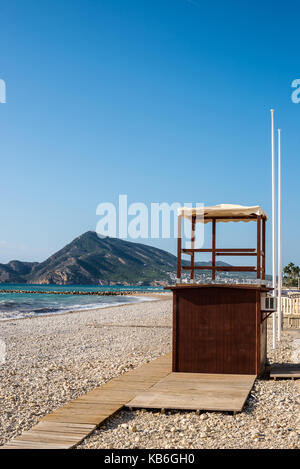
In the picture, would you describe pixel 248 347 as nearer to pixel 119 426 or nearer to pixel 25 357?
pixel 119 426

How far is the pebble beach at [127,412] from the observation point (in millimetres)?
6695

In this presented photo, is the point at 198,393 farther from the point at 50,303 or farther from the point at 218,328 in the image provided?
the point at 50,303

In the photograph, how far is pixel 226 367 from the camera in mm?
11078

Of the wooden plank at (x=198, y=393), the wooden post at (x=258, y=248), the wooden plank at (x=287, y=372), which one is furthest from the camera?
the wooden post at (x=258, y=248)

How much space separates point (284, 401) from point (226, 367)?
239 cm

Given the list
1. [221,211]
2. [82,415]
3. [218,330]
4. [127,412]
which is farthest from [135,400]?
A: [221,211]

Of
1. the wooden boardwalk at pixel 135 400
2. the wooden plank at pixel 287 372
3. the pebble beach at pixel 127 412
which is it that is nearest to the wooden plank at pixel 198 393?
the wooden boardwalk at pixel 135 400

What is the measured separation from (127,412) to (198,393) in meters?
1.50

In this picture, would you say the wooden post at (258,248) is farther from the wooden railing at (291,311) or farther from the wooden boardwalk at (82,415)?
the wooden railing at (291,311)

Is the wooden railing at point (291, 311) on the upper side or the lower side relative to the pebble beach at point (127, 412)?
upper

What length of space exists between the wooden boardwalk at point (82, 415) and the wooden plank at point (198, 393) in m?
0.32

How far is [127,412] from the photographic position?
805 centimetres
